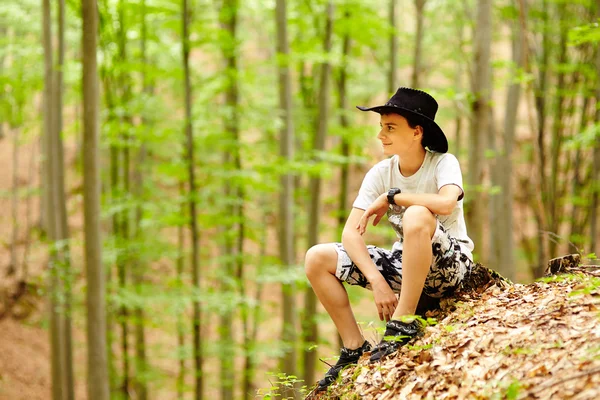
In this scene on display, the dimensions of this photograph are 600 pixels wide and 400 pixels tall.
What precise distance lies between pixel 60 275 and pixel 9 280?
11.5 meters

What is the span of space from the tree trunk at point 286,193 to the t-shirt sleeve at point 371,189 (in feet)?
20.5

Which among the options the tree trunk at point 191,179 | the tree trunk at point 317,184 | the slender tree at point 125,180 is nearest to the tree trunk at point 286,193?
the tree trunk at point 317,184

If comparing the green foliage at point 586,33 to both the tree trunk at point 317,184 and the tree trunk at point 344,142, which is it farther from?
the tree trunk at point 344,142

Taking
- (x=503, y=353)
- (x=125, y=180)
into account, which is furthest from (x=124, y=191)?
(x=503, y=353)

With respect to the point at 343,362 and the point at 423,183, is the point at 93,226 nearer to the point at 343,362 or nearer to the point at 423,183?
the point at 343,362

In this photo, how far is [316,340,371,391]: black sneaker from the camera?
159 inches

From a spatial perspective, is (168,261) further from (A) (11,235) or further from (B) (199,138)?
(B) (199,138)

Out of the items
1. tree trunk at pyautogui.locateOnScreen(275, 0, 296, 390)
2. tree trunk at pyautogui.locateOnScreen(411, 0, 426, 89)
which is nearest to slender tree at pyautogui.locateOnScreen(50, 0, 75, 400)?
tree trunk at pyautogui.locateOnScreen(275, 0, 296, 390)

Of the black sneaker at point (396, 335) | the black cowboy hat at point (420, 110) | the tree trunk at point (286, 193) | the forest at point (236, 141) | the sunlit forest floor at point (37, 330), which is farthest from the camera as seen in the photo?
the sunlit forest floor at point (37, 330)

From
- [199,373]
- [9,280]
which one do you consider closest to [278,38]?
[199,373]

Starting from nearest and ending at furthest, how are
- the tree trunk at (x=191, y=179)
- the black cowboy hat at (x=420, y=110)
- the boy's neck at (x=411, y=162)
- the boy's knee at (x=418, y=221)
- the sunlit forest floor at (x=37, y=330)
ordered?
1. the boy's knee at (x=418, y=221)
2. the black cowboy hat at (x=420, y=110)
3. the boy's neck at (x=411, y=162)
4. the tree trunk at (x=191, y=179)
5. the sunlit forest floor at (x=37, y=330)

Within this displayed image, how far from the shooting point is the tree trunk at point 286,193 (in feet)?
33.9

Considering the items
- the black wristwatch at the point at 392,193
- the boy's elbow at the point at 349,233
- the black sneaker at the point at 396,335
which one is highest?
the black wristwatch at the point at 392,193

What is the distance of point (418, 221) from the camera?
3502 millimetres
